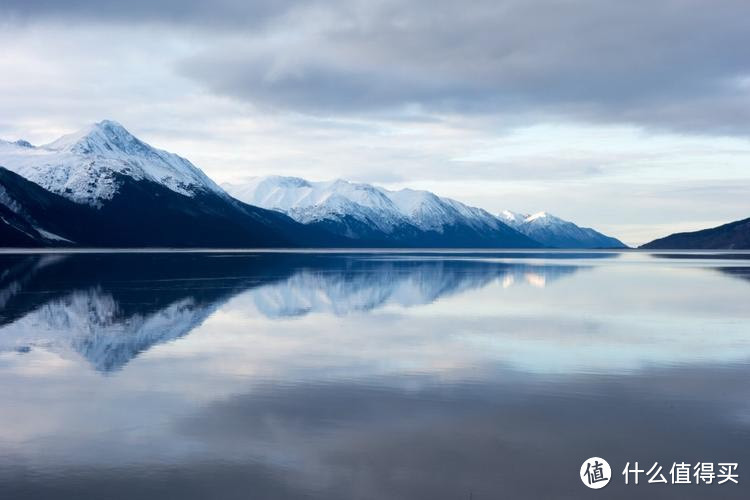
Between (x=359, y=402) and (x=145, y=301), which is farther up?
(x=145, y=301)

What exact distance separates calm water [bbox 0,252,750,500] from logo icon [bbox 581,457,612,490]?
23 centimetres

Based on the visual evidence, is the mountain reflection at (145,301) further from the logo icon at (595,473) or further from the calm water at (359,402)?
the logo icon at (595,473)

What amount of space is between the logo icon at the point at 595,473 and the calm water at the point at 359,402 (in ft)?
0.76

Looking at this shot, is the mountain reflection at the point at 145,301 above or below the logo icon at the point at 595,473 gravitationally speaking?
above

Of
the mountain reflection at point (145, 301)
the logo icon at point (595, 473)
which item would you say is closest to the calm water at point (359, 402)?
the logo icon at point (595, 473)

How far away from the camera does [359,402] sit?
23016mm

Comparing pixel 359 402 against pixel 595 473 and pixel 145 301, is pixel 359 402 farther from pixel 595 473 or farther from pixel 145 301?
pixel 145 301

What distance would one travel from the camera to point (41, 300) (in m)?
53.7

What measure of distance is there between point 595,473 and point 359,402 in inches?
342

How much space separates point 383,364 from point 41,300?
117 feet

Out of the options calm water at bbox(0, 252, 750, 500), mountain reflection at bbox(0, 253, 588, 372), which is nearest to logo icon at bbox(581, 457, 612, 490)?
calm water at bbox(0, 252, 750, 500)

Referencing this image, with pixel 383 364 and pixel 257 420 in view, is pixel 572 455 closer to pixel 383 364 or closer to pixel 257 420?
pixel 257 420

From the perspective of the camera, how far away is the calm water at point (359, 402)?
53.1ft

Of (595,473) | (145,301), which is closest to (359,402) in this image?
(595,473)
